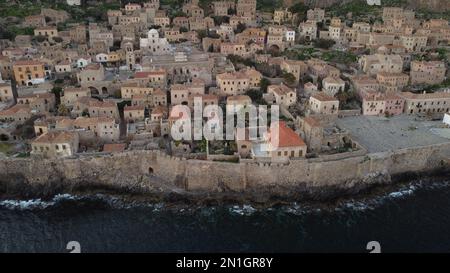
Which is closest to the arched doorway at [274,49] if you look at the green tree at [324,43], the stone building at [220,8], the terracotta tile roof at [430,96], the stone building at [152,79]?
the green tree at [324,43]

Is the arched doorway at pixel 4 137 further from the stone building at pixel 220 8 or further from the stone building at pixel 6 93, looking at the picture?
the stone building at pixel 220 8

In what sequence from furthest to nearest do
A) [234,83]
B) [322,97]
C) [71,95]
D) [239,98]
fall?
[234,83], [71,95], [239,98], [322,97]

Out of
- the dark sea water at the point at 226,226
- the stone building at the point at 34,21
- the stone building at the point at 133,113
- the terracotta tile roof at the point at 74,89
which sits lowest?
the dark sea water at the point at 226,226

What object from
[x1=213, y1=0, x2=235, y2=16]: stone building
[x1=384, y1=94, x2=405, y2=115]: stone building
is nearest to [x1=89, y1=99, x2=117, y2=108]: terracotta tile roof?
[x1=384, y1=94, x2=405, y2=115]: stone building

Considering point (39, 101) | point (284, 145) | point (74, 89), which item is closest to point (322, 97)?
point (284, 145)

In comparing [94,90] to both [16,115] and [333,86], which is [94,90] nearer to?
[16,115]
